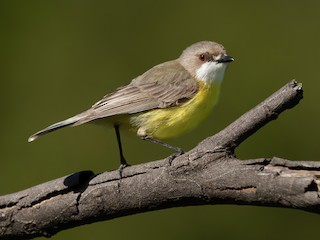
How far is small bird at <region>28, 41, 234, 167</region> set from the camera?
204 inches

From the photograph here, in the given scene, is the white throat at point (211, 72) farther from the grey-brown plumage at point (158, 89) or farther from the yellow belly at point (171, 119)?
the yellow belly at point (171, 119)

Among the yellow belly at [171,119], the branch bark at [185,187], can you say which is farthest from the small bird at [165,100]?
the branch bark at [185,187]

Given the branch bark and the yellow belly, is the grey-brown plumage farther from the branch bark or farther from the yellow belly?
the branch bark

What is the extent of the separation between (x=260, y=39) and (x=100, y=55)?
136 centimetres

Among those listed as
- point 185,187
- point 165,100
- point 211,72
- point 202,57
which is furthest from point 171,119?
point 185,187

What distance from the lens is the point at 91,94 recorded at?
247 inches

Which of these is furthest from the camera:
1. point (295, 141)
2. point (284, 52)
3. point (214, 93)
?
point (284, 52)

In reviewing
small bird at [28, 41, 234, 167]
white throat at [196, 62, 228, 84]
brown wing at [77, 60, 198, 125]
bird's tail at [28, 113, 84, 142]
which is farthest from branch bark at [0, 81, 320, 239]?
white throat at [196, 62, 228, 84]

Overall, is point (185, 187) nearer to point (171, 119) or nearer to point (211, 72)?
point (171, 119)

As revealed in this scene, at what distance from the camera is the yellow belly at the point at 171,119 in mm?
5203

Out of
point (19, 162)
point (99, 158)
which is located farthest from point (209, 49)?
point (19, 162)

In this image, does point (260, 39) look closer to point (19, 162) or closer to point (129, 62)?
point (129, 62)

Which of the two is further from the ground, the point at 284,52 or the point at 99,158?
the point at 284,52

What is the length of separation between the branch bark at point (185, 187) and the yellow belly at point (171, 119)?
779 mm
